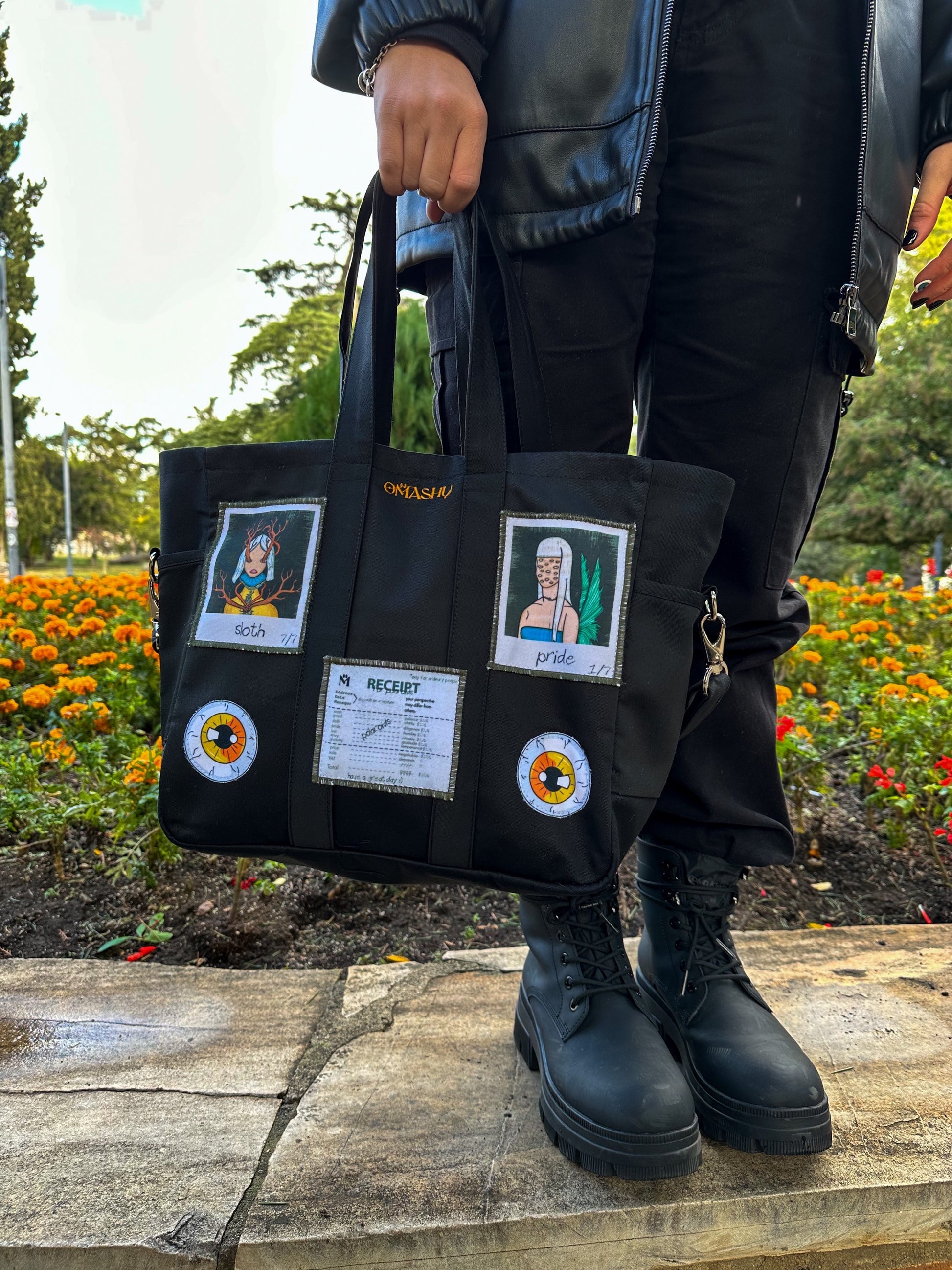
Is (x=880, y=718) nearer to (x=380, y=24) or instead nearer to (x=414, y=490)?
(x=414, y=490)

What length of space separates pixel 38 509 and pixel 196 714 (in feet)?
104

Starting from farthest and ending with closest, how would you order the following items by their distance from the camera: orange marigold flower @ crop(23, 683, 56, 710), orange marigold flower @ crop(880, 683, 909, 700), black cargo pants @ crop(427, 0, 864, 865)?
orange marigold flower @ crop(23, 683, 56, 710) < orange marigold flower @ crop(880, 683, 909, 700) < black cargo pants @ crop(427, 0, 864, 865)

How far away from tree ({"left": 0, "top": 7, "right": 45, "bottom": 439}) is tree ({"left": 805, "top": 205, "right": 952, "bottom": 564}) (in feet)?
50.8

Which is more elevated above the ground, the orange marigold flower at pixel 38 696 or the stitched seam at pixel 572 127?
the stitched seam at pixel 572 127

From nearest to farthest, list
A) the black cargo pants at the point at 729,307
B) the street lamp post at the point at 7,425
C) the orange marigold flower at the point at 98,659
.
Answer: the black cargo pants at the point at 729,307, the orange marigold flower at the point at 98,659, the street lamp post at the point at 7,425

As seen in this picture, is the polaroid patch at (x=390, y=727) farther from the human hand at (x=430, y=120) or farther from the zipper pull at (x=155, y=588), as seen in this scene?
the human hand at (x=430, y=120)

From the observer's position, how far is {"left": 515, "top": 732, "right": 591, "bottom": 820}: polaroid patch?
1.02 metres

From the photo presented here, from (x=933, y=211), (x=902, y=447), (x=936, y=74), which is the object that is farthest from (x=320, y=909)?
(x=902, y=447)

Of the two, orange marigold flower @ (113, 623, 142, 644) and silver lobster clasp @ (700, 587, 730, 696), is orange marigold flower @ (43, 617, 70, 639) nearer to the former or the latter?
orange marigold flower @ (113, 623, 142, 644)

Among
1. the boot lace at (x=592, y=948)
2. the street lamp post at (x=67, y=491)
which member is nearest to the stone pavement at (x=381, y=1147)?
the boot lace at (x=592, y=948)

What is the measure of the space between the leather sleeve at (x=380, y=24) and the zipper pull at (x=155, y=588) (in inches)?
27.3

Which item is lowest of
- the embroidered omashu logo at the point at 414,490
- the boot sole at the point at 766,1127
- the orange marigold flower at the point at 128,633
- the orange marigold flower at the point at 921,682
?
the boot sole at the point at 766,1127

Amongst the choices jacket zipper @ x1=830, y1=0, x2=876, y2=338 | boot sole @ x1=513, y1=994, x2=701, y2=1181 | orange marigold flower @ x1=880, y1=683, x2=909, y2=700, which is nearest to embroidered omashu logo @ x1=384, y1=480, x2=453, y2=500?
jacket zipper @ x1=830, y1=0, x2=876, y2=338

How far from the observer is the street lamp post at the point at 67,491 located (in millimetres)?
30234
